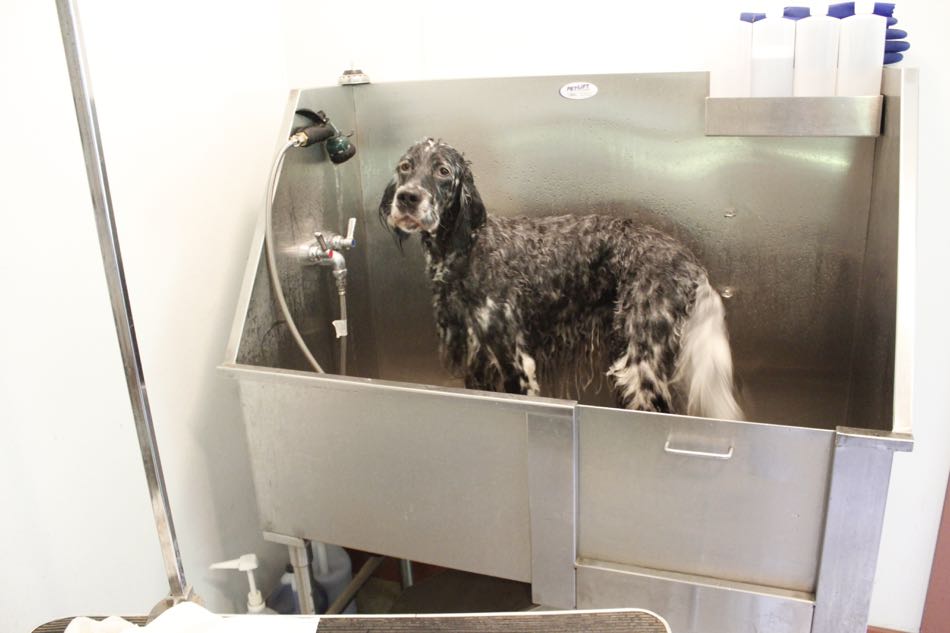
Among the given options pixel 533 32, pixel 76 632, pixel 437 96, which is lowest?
pixel 76 632

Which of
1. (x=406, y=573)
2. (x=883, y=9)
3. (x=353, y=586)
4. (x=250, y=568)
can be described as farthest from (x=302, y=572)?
(x=883, y=9)

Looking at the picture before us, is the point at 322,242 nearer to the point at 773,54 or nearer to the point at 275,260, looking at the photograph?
the point at 275,260

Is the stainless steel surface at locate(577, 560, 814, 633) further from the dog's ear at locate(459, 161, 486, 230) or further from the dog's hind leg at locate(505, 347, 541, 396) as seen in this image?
the dog's ear at locate(459, 161, 486, 230)

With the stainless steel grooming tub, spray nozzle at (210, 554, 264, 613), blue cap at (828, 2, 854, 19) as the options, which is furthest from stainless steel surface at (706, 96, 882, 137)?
spray nozzle at (210, 554, 264, 613)

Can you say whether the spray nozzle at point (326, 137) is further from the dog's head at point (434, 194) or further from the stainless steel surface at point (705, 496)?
the stainless steel surface at point (705, 496)

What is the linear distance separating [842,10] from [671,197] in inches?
16.9

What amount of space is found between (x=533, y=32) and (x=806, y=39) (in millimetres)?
576

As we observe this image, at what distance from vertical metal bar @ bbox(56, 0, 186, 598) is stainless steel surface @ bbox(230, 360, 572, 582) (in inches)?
12.6

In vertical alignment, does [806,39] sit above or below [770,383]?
above

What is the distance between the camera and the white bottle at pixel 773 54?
1.32 meters

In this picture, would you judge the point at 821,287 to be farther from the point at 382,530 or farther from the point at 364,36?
the point at 364,36

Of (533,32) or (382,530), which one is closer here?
(382,530)

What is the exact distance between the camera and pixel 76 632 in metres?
0.90

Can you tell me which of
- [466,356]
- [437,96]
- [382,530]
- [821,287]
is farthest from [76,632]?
[821,287]
